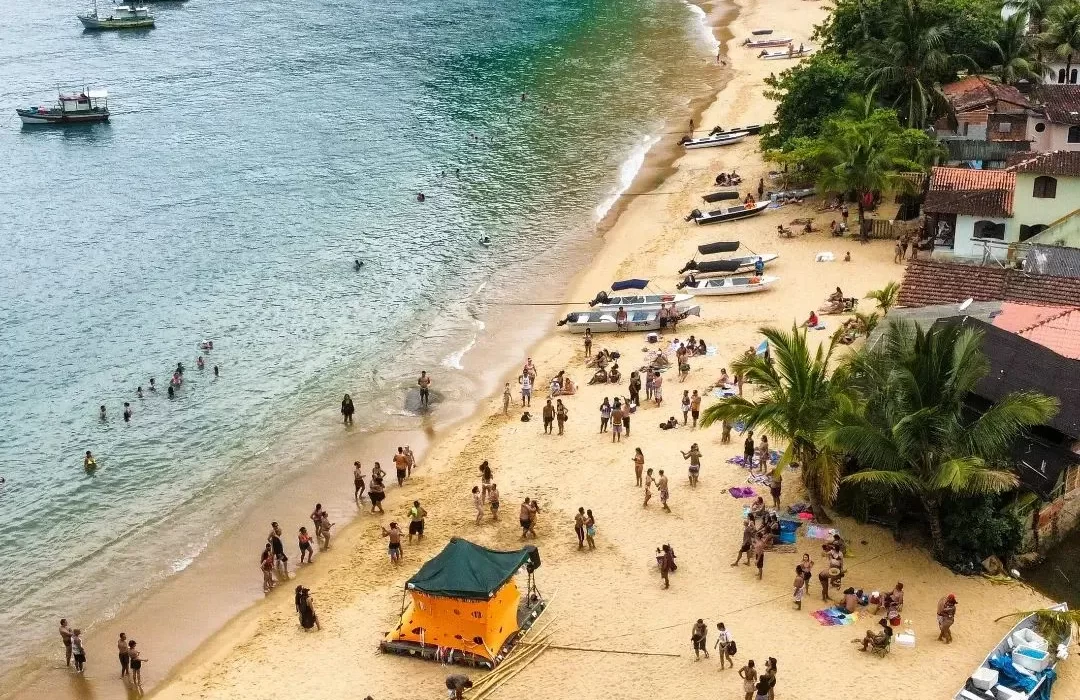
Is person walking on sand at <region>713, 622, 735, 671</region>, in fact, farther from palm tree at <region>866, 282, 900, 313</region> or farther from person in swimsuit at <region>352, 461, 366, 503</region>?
palm tree at <region>866, 282, 900, 313</region>

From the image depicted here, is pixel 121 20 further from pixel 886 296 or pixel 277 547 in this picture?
pixel 277 547

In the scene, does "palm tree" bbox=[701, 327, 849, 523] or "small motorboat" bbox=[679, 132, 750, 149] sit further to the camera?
"small motorboat" bbox=[679, 132, 750, 149]

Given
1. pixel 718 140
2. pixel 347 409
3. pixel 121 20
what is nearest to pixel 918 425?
pixel 347 409

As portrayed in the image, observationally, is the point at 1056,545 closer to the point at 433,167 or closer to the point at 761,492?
the point at 761,492

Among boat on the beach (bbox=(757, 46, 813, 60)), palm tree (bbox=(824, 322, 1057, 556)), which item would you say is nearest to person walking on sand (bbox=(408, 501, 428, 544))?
palm tree (bbox=(824, 322, 1057, 556))

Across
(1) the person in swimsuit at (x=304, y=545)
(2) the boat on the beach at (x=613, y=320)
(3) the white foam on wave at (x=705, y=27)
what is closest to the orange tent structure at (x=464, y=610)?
(1) the person in swimsuit at (x=304, y=545)
